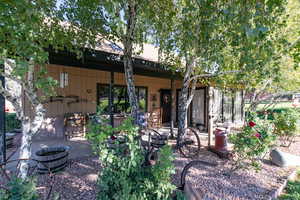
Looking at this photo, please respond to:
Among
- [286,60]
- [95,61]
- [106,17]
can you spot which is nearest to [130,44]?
[106,17]

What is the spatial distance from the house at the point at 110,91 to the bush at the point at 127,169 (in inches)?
107

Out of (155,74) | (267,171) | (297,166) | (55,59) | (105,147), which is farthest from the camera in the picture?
(155,74)

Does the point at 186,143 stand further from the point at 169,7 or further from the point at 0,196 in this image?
the point at 0,196

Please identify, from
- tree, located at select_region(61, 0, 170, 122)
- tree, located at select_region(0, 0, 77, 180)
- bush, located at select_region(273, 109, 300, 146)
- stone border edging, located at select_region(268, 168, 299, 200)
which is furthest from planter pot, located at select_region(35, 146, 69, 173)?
bush, located at select_region(273, 109, 300, 146)

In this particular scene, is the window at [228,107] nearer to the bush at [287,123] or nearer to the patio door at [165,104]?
the patio door at [165,104]

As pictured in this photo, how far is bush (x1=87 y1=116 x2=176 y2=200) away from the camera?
1615 millimetres

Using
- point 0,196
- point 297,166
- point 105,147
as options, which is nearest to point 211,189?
point 105,147

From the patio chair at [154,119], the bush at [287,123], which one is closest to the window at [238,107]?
the bush at [287,123]

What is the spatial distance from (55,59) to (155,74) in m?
3.53

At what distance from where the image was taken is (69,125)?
5.81 m

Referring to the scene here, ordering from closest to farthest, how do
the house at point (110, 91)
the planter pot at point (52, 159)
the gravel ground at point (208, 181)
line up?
the gravel ground at point (208, 181) < the planter pot at point (52, 159) < the house at point (110, 91)

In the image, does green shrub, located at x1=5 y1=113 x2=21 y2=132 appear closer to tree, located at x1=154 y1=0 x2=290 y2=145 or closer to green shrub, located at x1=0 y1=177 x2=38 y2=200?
green shrub, located at x1=0 y1=177 x2=38 y2=200

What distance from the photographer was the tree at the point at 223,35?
2236 millimetres

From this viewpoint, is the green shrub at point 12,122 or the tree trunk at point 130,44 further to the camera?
the green shrub at point 12,122
